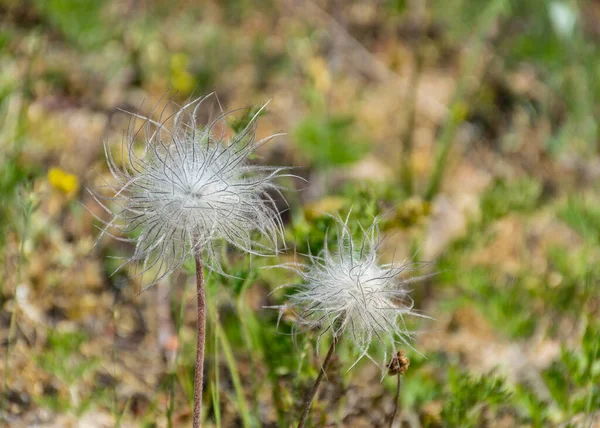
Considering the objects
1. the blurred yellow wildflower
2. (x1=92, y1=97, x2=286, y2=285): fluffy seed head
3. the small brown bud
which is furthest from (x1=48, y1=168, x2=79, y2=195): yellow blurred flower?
the small brown bud

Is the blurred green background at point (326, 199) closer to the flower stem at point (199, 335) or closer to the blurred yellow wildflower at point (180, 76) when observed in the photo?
the blurred yellow wildflower at point (180, 76)

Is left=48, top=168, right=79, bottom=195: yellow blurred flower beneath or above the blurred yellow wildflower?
beneath

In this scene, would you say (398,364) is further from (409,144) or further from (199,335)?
(409,144)

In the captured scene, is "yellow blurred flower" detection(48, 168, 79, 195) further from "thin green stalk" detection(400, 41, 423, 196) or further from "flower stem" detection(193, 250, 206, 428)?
"thin green stalk" detection(400, 41, 423, 196)

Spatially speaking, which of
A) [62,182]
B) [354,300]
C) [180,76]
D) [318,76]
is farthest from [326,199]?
[180,76]

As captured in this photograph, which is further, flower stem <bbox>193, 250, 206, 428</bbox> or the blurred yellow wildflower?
the blurred yellow wildflower
